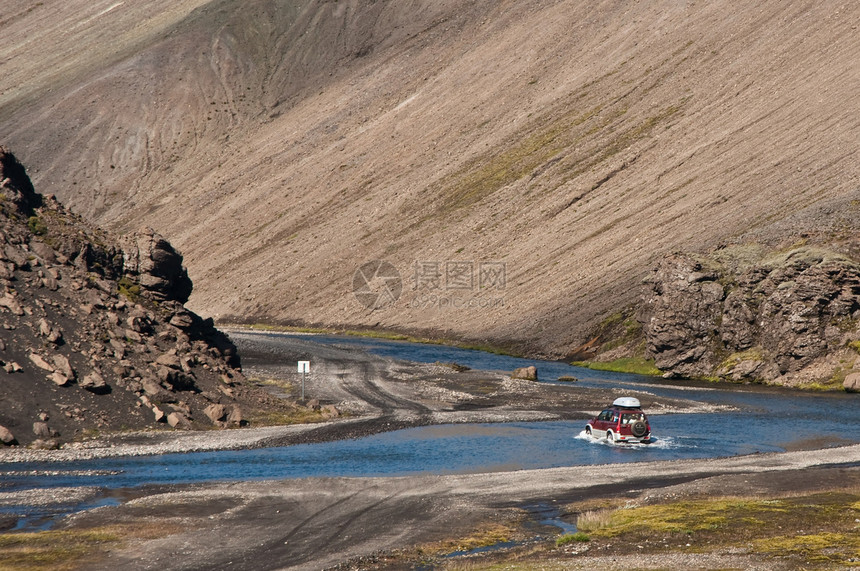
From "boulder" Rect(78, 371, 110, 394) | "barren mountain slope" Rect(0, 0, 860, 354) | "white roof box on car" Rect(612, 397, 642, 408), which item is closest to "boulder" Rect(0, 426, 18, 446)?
"boulder" Rect(78, 371, 110, 394)

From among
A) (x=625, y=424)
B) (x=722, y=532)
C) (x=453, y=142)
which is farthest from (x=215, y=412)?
(x=453, y=142)

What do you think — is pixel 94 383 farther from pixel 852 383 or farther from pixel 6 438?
pixel 852 383

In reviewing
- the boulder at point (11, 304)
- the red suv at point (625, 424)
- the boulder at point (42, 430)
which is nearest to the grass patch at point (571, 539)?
the red suv at point (625, 424)

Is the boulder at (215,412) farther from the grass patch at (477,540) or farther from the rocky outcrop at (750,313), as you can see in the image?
the rocky outcrop at (750,313)

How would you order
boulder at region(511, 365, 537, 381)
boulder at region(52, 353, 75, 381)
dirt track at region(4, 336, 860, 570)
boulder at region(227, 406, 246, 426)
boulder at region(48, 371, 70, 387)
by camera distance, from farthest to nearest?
boulder at region(511, 365, 537, 381), boulder at region(227, 406, 246, 426), boulder at region(52, 353, 75, 381), boulder at region(48, 371, 70, 387), dirt track at region(4, 336, 860, 570)

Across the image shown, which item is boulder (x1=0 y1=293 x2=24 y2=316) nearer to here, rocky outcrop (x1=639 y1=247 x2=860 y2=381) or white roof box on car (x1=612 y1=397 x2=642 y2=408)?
white roof box on car (x1=612 y1=397 x2=642 y2=408)

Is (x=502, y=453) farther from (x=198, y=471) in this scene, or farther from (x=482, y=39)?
(x=482, y=39)
